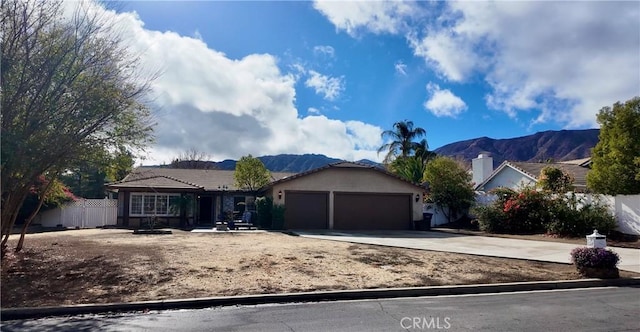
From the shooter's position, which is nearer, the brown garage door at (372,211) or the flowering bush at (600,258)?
the flowering bush at (600,258)

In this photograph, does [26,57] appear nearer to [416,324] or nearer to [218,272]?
[218,272]

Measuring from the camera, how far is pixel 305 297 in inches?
318

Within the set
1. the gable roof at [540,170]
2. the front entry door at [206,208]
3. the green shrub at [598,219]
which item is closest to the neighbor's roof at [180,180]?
the front entry door at [206,208]

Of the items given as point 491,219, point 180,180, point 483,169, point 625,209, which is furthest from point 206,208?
point 625,209

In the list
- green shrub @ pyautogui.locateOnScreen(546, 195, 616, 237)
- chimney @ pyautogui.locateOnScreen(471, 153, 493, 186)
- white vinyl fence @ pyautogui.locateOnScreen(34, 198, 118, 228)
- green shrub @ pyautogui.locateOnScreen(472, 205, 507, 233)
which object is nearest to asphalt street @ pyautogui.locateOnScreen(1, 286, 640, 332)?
green shrub @ pyautogui.locateOnScreen(546, 195, 616, 237)

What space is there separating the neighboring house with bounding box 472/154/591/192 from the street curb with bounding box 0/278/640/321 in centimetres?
1863

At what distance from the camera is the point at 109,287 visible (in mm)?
8438

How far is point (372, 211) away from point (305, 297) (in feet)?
58.7

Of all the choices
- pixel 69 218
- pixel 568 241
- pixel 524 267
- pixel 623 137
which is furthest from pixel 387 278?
pixel 69 218

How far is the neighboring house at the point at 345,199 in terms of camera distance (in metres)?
24.9

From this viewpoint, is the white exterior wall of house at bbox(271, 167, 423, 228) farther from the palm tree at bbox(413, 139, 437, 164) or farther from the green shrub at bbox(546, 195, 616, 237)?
the palm tree at bbox(413, 139, 437, 164)

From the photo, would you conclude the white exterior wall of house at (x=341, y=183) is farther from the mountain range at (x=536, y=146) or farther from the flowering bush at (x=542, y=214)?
the mountain range at (x=536, y=146)

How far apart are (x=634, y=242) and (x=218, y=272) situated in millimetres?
15626

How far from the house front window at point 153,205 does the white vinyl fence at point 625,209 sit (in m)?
22.0
